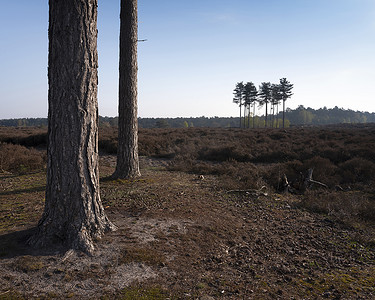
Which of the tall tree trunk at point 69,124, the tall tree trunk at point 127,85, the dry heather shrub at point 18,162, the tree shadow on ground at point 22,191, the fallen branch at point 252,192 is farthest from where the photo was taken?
the dry heather shrub at point 18,162

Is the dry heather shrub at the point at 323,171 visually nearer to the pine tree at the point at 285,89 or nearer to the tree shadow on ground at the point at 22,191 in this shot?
the tree shadow on ground at the point at 22,191

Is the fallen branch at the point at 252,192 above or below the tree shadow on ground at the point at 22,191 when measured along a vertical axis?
below

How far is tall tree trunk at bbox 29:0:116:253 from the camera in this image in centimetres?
319

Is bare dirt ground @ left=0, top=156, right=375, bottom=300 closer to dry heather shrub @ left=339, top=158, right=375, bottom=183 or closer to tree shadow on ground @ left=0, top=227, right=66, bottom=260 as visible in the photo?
tree shadow on ground @ left=0, top=227, right=66, bottom=260

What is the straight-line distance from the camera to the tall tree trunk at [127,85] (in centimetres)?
677

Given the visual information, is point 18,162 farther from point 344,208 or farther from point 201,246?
point 344,208

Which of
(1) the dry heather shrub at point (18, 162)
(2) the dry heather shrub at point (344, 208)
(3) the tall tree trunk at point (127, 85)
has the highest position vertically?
(3) the tall tree trunk at point (127, 85)

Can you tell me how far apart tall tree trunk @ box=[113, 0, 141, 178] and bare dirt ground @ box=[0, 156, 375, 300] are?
1.84 metres

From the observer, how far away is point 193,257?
3.21m

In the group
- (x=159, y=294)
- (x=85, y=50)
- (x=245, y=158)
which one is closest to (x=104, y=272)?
(x=159, y=294)

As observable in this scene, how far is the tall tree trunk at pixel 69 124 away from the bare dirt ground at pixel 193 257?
12.1 inches

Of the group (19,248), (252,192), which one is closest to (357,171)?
(252,192)

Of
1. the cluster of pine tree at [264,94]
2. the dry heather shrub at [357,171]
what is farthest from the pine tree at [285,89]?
the dry heather shrub at [357,171]

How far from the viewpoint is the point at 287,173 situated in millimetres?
8859
